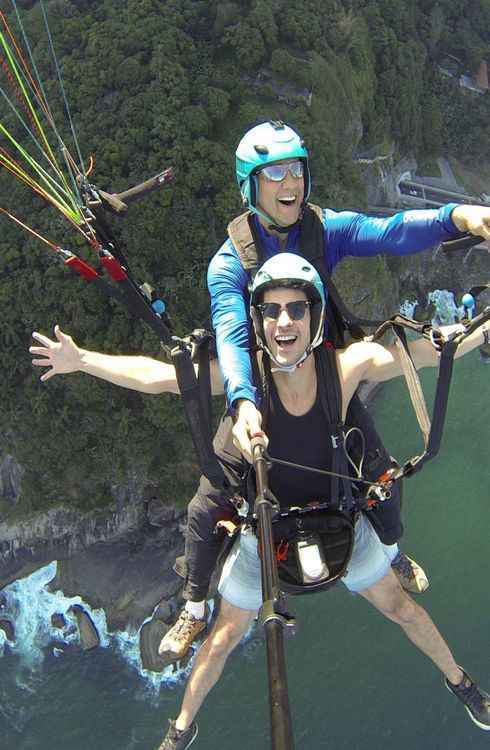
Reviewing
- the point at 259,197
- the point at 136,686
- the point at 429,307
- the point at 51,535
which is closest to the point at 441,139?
the point at 429,307

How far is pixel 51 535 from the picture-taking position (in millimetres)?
21234

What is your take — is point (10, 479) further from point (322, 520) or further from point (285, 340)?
point (285, 340)

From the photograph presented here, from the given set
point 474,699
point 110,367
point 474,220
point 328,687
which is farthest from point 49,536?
point 474,220

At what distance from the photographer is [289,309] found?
13.8 ft

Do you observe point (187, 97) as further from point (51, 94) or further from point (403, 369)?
point (403, 369)

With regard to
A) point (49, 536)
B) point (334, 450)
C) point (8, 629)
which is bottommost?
point (8, 629)

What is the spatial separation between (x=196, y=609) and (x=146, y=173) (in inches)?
638

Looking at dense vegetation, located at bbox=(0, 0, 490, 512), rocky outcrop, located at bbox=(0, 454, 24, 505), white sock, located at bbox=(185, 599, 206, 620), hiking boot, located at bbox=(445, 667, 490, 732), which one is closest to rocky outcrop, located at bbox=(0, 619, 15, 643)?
rocky outcrop, located at bbox=(0, 454, 24, 505)

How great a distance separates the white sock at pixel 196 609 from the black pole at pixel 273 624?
3.40 meters

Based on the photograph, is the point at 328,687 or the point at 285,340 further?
the point at 328,687

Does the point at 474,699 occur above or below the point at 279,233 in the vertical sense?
below

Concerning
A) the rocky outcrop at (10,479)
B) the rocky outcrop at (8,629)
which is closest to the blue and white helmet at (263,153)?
the rocky outcrop at (10,479)

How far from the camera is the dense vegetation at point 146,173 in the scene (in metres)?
19.2

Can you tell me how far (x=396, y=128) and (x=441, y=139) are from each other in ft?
15.2
